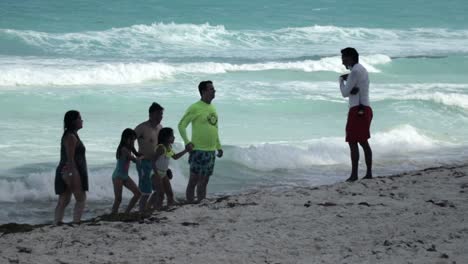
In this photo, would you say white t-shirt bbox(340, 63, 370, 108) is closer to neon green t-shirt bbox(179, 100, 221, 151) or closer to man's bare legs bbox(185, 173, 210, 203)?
neon green t-shirt bbox(179, 100, 221, 151)

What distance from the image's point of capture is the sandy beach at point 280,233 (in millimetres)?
7770

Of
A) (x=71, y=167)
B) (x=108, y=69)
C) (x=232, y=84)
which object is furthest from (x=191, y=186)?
(x=108, y=69)

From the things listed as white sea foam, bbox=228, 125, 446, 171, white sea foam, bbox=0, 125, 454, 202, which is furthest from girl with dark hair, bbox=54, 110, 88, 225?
white sea foam, bbox=228, 125, 446, 171

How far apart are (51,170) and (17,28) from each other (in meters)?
26.0

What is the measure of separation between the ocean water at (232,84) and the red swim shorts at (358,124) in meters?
2.77

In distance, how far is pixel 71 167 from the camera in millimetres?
9188

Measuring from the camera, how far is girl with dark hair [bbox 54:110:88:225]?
9.12 m

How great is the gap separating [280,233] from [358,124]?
2695 mm

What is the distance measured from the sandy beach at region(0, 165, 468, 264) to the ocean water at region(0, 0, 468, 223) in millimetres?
2827

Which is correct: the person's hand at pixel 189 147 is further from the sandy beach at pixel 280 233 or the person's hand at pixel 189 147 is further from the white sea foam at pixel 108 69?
the white sea foam at pixel 108 69

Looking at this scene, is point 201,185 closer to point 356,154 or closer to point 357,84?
point 356,154

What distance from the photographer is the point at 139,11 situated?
4825 centimetres

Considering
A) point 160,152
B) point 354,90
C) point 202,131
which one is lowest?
point 160,152

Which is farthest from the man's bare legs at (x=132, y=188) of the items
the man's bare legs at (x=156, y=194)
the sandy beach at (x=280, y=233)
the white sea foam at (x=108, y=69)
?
the white sea foam at (x=108, y=69)
